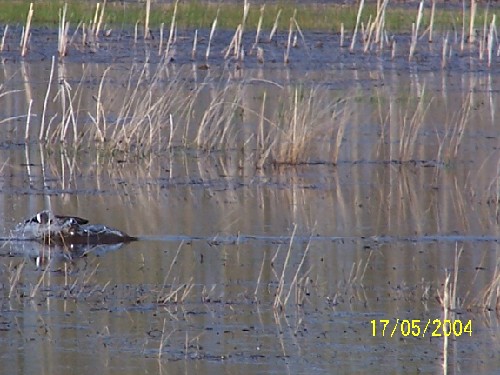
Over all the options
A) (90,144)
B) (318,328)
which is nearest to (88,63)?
(90,144)

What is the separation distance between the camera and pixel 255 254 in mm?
9359

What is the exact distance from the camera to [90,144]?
14.0 m

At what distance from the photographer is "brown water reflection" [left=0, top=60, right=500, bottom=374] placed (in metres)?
7.04

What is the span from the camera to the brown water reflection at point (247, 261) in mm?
7039

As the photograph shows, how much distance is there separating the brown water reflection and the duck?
193 mm

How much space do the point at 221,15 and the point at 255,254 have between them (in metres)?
21.1

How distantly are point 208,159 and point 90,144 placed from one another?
4.12ft

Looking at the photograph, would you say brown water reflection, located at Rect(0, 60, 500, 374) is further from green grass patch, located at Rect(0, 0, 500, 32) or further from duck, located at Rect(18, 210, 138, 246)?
green grass patch, located at Rect(0, 0, 500, 32)

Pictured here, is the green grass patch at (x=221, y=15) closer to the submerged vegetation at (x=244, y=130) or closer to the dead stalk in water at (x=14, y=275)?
Result: the submerged vegetation at (x=244, y=130)

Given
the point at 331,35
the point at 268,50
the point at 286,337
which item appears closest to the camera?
the point at 286,337

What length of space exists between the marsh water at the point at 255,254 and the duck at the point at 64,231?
151 millimetres

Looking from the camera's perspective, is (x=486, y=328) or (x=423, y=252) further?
(x=423, y=252)

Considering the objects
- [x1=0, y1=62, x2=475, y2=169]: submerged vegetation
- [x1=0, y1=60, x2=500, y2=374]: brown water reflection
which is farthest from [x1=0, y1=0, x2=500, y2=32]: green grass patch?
[x1=0, y1=60, x2=500, y2=374]: brown water reflection

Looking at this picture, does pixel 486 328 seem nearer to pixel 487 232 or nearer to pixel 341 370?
pixel 341 370
